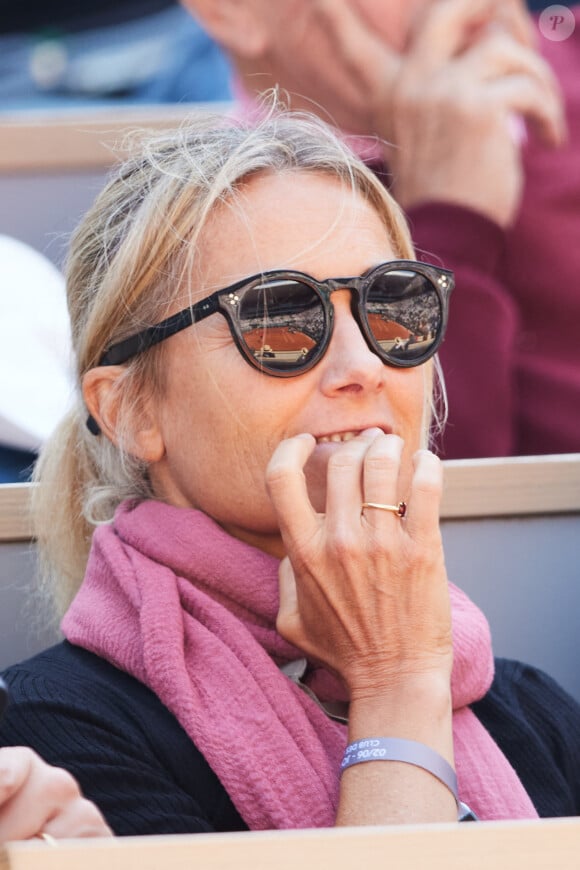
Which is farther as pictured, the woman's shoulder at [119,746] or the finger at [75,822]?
the woman's shoulder at [119,746]

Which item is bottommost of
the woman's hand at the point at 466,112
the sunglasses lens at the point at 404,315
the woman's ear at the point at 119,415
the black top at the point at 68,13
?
the woman's ear at the point at 119,415

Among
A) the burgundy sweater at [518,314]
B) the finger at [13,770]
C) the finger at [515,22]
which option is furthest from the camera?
the finger at [515,22]

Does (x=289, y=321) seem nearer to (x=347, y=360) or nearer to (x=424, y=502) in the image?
(x=347, y=360)

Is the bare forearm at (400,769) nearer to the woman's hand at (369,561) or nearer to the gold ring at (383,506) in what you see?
the woman's hand at (369,561)

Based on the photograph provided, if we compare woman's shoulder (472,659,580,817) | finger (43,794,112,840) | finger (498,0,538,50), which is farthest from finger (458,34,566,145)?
finger (43,794,112,840)

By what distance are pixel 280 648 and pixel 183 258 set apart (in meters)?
0.47

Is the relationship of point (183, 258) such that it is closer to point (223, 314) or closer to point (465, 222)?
point (223, 314)

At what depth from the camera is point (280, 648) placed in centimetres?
142

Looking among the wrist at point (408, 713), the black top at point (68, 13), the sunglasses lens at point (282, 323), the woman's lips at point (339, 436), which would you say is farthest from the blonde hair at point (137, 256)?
the black top at point (68, 13)

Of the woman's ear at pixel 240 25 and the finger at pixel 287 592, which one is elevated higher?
the woman's ear at pixel 240 25

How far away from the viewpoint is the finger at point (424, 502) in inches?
50.9

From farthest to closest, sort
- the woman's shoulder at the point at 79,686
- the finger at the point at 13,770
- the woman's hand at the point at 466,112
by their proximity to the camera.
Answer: the woman's hand at the point at 466,112
the woman's shoulder at the point at 79,686
the finger at the point at 13,770

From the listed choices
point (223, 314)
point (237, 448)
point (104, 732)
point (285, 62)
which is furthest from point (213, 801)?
point (285, 62)

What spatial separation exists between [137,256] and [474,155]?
1218 mm
